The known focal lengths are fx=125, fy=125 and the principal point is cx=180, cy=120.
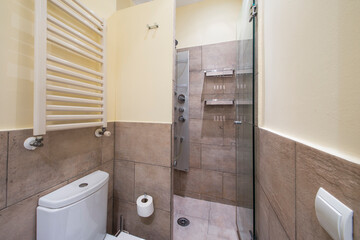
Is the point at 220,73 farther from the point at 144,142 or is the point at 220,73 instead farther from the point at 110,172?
the point at 110,172

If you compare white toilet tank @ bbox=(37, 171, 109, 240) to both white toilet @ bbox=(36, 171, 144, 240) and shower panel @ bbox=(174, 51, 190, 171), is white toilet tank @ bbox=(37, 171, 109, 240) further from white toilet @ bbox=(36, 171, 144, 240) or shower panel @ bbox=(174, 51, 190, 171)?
shower panel @ bbox=(174, 51, 190, 171)

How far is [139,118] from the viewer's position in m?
1.19

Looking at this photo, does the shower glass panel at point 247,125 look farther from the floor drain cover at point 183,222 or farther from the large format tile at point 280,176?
the floor drain cover at point 183,222

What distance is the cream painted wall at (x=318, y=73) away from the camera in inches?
9.9

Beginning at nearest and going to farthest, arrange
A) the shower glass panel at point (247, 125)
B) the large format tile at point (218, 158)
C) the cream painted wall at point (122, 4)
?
the shower glass panel at point (247, 125) → the cream painted wall at point (122, 4) → the large format tile at point (218, 158)

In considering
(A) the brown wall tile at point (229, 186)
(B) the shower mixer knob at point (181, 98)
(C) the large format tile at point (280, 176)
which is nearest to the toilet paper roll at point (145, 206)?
(C) the large format tile at point (280, 176)

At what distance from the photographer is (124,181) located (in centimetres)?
121

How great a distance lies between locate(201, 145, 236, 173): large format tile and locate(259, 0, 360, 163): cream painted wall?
125cm

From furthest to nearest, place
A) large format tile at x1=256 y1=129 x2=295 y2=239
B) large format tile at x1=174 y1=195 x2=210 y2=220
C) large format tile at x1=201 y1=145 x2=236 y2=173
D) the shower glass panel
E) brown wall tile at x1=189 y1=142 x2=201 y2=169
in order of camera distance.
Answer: brown wall tile at x1=189 y1=142 x2=201 y2=169 → large format tile at x1=201 y1=145 x2=236 y2=173 → large format tile at x1=174 y1=195 x2=210 y2=220 → the shower glass panel → large format tile at x1=256 y1=129 x2=295 y2=239

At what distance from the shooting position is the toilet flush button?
224 mm

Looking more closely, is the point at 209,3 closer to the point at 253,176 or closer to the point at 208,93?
the point at 208,93

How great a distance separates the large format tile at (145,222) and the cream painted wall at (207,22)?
2.17m

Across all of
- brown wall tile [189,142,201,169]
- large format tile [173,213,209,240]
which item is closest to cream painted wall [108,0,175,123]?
brown wall tile [189,142,201,169]

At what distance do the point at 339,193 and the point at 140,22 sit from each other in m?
1.57
